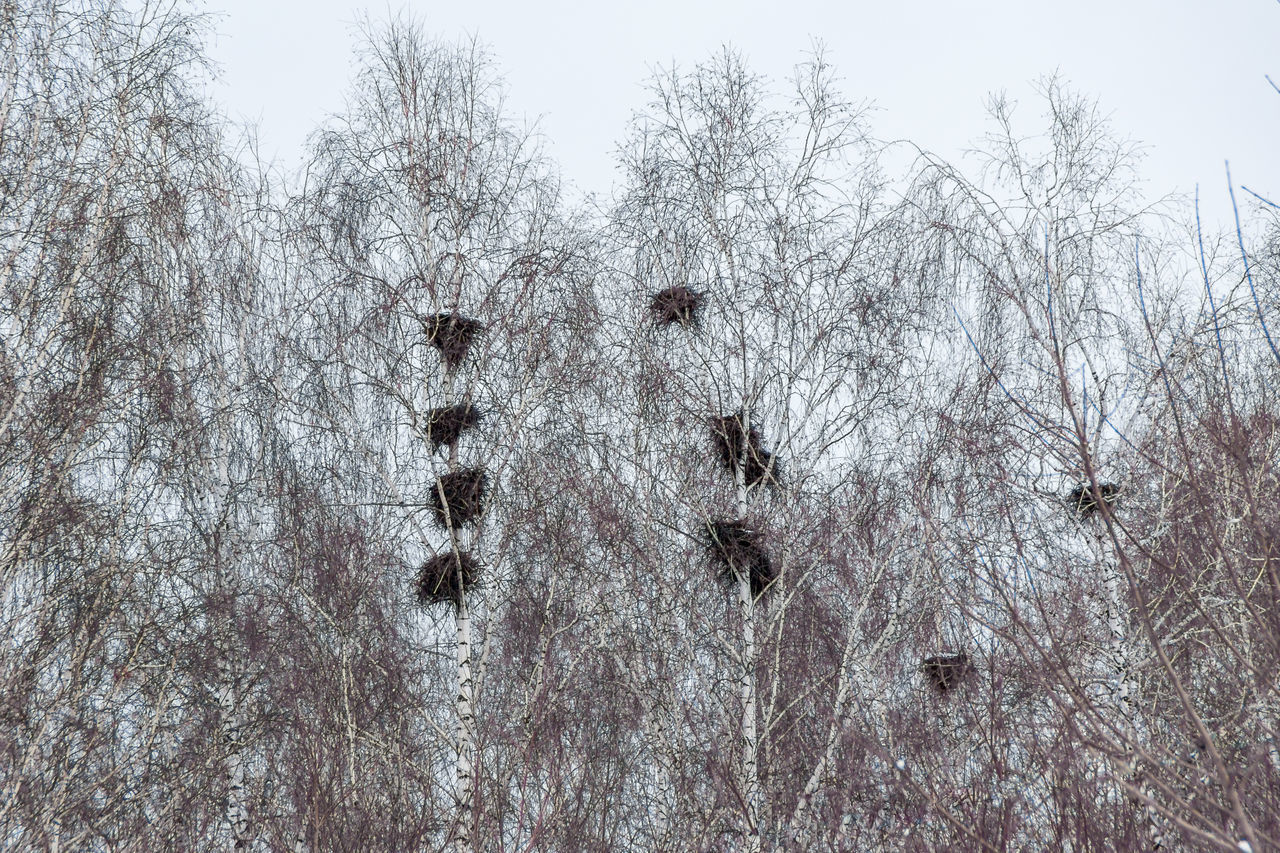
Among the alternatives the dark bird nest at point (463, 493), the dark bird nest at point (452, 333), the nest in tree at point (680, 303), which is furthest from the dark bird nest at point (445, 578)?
the nest in tree at point (680, 303)

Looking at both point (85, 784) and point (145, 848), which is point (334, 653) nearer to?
point (85, 784)

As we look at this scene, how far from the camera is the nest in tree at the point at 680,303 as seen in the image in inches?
344

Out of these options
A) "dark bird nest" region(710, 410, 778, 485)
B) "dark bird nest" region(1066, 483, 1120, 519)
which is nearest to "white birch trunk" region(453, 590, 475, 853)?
"dark bird nest" region(710, 410, 778, 485)

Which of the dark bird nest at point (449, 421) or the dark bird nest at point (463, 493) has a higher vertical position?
the dark bird nest at point (449, 421)

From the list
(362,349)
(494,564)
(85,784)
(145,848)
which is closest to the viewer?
(145,848)

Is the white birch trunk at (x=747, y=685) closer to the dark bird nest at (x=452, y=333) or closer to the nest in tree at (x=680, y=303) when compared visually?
the nest in tree at (x=680, y=303)

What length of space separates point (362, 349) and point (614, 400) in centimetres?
217

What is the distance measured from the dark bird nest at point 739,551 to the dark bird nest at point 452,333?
2.53m

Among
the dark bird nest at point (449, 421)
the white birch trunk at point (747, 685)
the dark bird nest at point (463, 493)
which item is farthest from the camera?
the dark bird nest at point (449, 421)

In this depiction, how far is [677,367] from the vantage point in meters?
8.94

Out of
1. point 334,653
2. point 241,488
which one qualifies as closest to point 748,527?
point 334,653

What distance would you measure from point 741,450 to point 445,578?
2.45 meters

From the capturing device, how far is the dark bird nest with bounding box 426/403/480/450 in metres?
8.85

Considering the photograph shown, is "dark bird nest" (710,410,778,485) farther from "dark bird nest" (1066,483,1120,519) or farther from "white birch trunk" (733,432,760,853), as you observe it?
"dark bird nest" (1066,483,1120,519)
